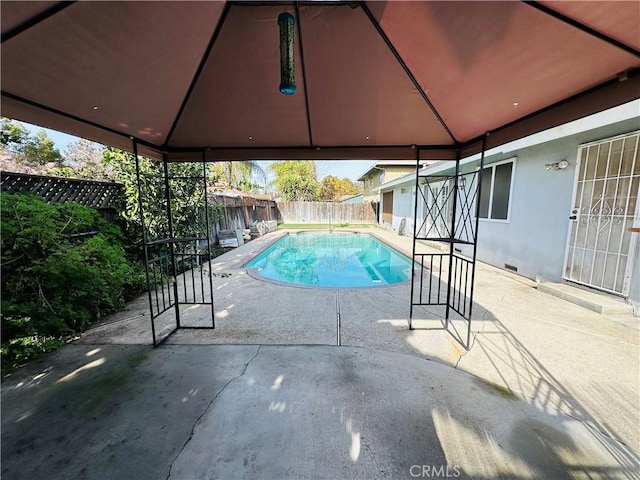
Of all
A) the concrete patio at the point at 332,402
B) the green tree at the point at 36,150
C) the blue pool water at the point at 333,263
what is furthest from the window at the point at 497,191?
the green tree at the point at 36,150

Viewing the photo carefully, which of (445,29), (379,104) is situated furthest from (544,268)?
(445,29)

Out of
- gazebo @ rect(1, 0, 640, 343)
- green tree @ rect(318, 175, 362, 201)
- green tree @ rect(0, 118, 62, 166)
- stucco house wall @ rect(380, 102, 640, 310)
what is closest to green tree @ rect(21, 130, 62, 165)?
green tree @ rect(0, 118, 62, 166)

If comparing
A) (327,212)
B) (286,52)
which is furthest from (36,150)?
(286,52)

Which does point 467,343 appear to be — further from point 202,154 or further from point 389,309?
point 202,154

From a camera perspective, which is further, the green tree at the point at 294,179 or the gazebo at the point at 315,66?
the green tree at the point at 294,179

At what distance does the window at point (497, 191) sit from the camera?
606cm

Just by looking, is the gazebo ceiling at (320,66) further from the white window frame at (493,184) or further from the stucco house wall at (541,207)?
the white window frame at (493,184)

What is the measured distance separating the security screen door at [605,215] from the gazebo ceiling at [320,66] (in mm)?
3189

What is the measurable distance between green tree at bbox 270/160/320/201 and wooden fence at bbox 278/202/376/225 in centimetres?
706

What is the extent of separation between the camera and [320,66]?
1.87 m

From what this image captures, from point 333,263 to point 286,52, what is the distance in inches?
300

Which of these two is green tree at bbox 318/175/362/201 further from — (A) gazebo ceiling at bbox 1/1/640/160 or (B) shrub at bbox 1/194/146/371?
(A) gazebo ceiling at bbox 1/1/640/160

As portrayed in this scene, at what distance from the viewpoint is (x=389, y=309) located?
149 inches

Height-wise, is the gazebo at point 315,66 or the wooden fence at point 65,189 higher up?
the gazebo at point 315,66
